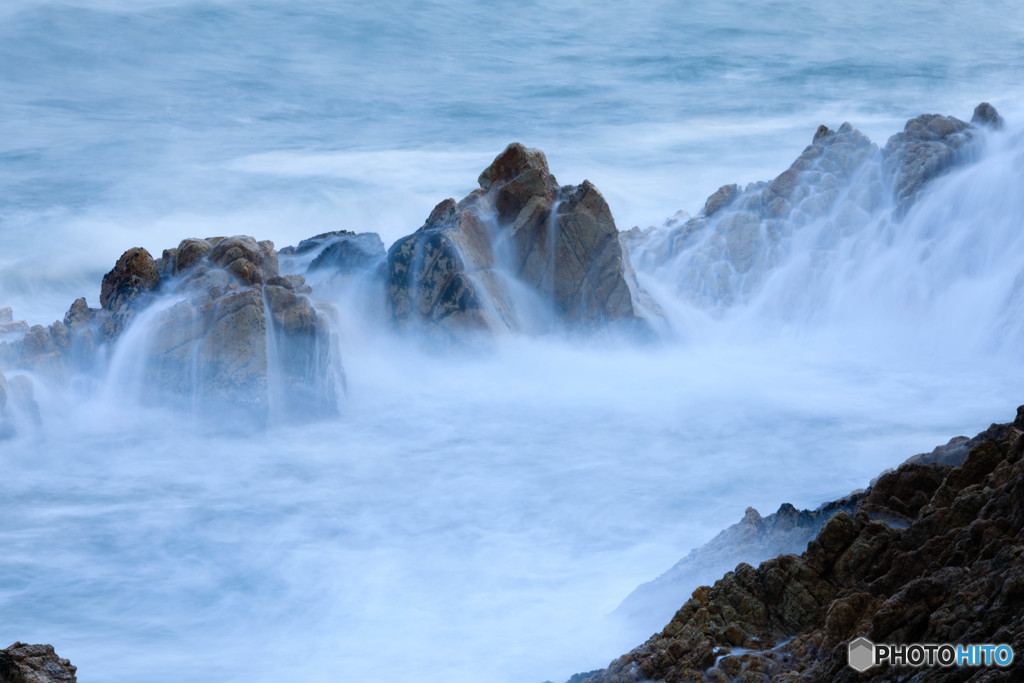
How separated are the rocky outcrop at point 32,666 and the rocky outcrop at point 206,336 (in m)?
11.5

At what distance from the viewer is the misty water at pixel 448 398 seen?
14.1 m

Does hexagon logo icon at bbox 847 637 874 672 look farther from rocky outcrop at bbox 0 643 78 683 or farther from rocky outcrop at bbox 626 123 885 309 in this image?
rocky outcrop at bbox 626 123 885 309

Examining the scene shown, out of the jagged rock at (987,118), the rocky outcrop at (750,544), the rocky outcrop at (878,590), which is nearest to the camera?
the rocky outcrop at (878,590)

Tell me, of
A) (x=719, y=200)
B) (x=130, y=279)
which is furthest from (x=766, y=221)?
(x=130, y=279)

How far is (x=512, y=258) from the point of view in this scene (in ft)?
77.5

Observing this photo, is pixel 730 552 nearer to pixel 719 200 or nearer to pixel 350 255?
pixel 350 255

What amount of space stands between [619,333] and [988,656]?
679 inches

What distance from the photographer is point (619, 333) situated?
23.8 meters

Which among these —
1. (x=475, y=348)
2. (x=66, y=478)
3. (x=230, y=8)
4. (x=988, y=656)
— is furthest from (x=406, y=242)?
(x=230, y=8)

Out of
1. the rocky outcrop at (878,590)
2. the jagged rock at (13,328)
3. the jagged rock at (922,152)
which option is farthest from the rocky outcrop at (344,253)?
the rocky outcrop at (878,590)

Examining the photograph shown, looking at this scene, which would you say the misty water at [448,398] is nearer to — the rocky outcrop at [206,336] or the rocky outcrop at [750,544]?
the rocky outcrop at [750,544]

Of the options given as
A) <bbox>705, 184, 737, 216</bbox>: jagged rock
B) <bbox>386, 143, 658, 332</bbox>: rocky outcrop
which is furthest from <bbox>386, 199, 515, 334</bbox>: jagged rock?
<bbox>705, 184, 737, 216</bbox>: jagged rock

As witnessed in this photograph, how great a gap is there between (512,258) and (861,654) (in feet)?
54.4

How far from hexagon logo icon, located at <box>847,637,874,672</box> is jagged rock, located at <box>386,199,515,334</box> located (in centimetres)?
1521
